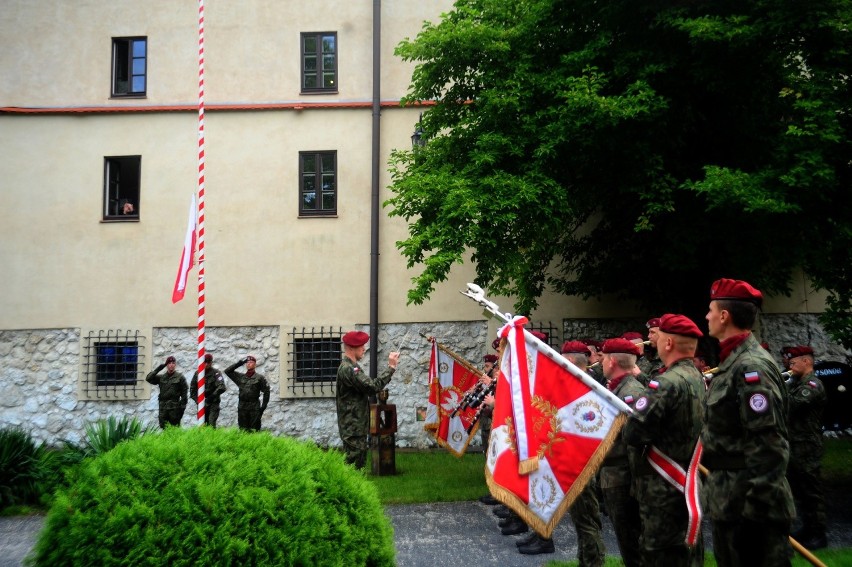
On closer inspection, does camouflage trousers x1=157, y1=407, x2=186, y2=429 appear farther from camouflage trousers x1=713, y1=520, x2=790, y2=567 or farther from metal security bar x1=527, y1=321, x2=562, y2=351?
camouflage trousers x1=713, y1=520, x2=790, y2=567

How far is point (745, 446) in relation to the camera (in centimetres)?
429

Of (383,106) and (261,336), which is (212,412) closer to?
(261,336)

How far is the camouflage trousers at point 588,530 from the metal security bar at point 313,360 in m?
10.3

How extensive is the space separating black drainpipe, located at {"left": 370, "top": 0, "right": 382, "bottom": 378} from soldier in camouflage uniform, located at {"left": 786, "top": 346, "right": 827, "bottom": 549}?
28.6 ft

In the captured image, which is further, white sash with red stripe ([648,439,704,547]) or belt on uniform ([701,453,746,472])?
white sash with red stripe ([648,439,704,547])

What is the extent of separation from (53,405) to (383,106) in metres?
9.61

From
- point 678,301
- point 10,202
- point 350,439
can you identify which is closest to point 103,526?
point 350,439

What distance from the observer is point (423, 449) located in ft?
52.4

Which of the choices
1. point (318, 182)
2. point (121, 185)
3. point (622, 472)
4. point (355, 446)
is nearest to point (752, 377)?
point (622, 472)

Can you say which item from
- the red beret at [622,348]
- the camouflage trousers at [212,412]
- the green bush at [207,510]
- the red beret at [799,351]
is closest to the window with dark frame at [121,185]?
the camouflage trousers at [212,412]

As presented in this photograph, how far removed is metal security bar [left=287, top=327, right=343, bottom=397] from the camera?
16156 millimetres

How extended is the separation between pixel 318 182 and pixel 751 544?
13720 millimetres

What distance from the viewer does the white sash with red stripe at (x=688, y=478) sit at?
4.64m

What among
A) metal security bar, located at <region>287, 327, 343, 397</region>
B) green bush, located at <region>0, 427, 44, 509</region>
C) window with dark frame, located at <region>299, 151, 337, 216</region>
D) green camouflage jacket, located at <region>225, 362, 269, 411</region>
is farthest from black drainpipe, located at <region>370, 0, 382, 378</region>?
green bush, located at <region>0, 427, 44, 509</region>
